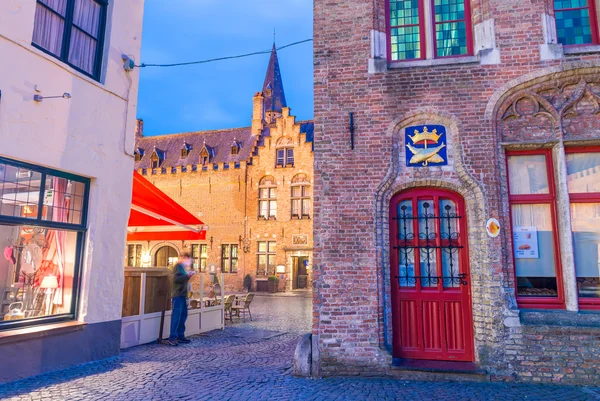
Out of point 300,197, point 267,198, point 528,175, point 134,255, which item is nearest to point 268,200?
point 267,198

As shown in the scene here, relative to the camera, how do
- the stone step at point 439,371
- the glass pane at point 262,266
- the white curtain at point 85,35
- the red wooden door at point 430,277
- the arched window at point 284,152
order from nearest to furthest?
1. the stone step at point 439,371
2. the red wooden door at point 430,277
3. the white curtain at point 85,35
4. the glass pane at point 262,266
5. the arched window at point 284,152

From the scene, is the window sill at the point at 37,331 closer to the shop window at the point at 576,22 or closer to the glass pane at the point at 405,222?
the glass pane at the point at 405,222

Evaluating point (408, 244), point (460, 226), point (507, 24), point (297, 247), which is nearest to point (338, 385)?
point (408, 244)

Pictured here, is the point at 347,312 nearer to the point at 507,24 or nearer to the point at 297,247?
the point at 507,24

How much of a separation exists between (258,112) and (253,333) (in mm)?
23672

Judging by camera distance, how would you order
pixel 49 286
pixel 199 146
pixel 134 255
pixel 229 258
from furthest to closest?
pixel 199 146 < pixel 134 255 < pixel 229 258 < pixel 49 286

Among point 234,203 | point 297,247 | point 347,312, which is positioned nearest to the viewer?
point 347,312

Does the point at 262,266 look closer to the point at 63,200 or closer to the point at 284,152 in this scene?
the point at 284,152

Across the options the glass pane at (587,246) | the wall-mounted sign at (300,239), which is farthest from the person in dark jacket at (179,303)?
the wall-mounted sign at (300,239)

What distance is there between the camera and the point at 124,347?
773 centimetres

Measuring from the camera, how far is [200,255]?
29.9m

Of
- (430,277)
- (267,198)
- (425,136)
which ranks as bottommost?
(430,277)

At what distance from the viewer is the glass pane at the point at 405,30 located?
675cm

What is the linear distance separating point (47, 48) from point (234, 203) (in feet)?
76.1
